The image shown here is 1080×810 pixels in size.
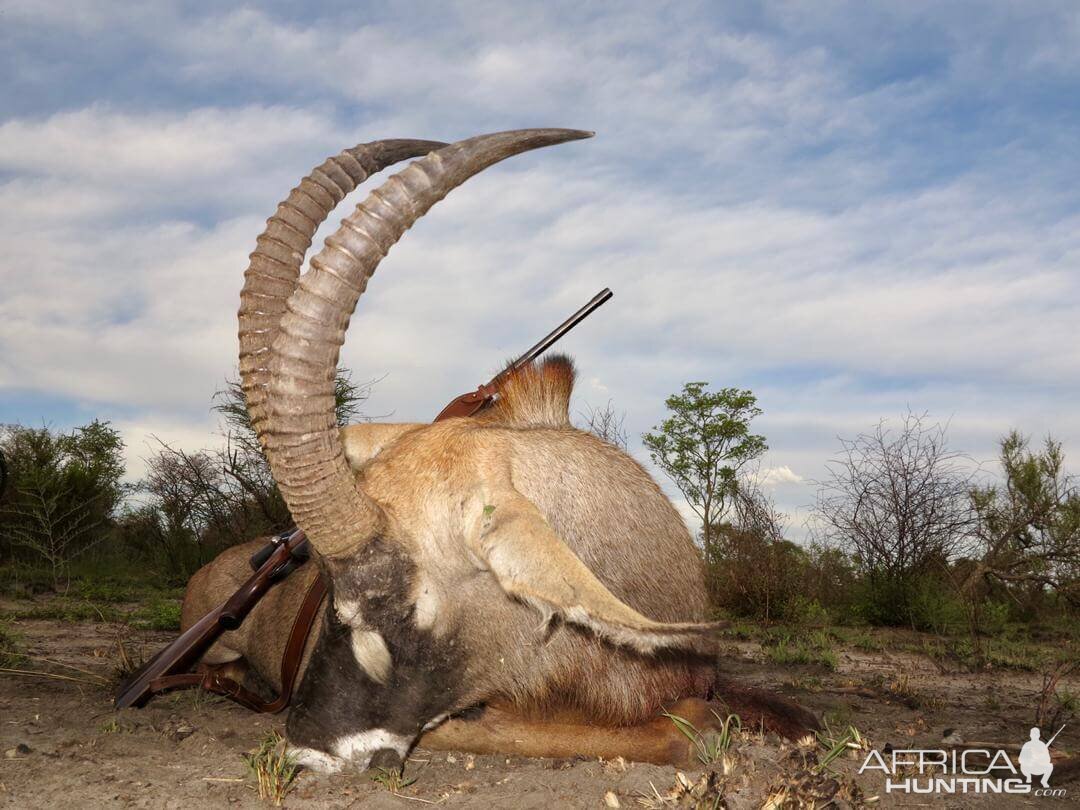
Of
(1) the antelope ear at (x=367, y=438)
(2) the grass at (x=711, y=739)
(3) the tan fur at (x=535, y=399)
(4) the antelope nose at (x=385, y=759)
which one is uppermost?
(3) the tan fur at (x=535, y=399)

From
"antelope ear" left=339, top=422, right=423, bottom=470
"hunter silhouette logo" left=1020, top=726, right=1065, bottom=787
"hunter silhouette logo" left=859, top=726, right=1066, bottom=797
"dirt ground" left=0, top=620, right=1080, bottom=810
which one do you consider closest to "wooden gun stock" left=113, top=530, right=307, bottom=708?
"dirt ground" left=0, top=620, right=1080, bottom=810

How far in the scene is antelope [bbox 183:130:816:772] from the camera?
2.99 metres

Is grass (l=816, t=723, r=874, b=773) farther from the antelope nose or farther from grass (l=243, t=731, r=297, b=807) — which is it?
grass (l=243, t=731, r=297, b=807)

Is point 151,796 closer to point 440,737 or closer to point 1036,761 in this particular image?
point 440,737

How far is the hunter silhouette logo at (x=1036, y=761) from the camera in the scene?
3.64 m

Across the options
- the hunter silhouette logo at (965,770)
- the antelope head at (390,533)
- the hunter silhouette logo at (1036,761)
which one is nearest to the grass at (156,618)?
the antelope head at (390,533)

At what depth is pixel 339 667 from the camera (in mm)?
3197

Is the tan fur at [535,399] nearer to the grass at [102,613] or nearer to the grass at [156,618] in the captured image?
the grass at [156,618]

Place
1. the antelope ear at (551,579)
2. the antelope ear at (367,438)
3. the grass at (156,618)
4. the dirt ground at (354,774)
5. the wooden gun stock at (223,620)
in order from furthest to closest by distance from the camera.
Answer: the grass at (156,618)
the wooden gun stock at (223,620)
the antelope ear at (367,438)
the dirt ground at (354,774)
the antelope ear at (551,579)

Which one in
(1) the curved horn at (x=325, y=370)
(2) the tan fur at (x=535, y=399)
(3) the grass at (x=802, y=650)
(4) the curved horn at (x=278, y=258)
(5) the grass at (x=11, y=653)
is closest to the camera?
(1) the curved horn at (x=325, y=370)

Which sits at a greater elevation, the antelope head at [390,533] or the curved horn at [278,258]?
the curved horn at [278,258]

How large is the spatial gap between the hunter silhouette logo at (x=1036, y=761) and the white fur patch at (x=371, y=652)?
2.78 m

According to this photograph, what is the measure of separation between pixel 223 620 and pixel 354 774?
6.96 feet

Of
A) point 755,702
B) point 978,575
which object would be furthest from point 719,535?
point 755,702
